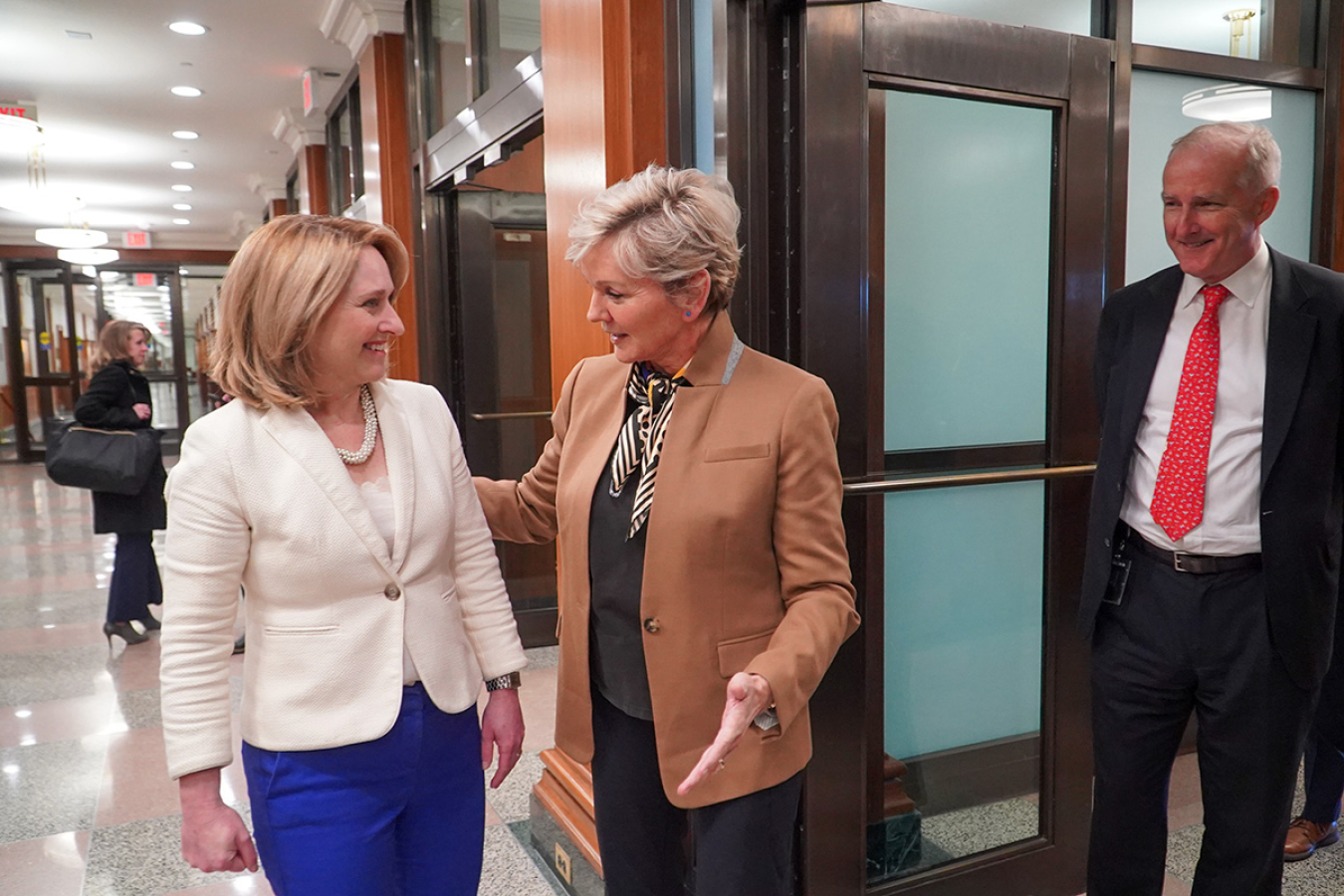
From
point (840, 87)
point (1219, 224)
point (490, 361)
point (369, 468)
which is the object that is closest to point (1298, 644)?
point (1219, 224)

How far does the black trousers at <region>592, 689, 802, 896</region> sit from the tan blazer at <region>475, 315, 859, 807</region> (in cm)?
6

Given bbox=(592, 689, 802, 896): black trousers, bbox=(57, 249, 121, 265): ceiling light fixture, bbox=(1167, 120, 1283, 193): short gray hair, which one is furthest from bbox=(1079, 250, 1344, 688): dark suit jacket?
bbox=(57, 249, 121, 265): ceiling light fixture

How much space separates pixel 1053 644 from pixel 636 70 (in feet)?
5.66

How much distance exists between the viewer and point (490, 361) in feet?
16.4

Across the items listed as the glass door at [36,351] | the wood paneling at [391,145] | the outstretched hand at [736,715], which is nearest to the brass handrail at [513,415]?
the wood paneling at [391,145]

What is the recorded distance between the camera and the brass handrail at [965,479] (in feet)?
6.76

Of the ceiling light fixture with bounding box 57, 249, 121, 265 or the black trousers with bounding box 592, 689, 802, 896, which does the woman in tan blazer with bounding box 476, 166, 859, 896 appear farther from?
the ceiling light fixture with bounding box 57, 249, 121, 265

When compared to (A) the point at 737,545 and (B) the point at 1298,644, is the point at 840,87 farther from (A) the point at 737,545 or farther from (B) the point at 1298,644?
(B) the point at 1298,644

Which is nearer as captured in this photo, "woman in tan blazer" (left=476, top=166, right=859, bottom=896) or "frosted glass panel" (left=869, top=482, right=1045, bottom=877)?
"woman in tan blazer" (left=476, top=166, right=859, bottom=896)

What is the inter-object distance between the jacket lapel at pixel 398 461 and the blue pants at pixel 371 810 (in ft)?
0.74

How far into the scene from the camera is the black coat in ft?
15.1

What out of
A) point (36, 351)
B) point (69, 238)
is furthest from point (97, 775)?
point (36, 351)

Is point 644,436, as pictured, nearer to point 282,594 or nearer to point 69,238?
point 282,594

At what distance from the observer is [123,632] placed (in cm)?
500
